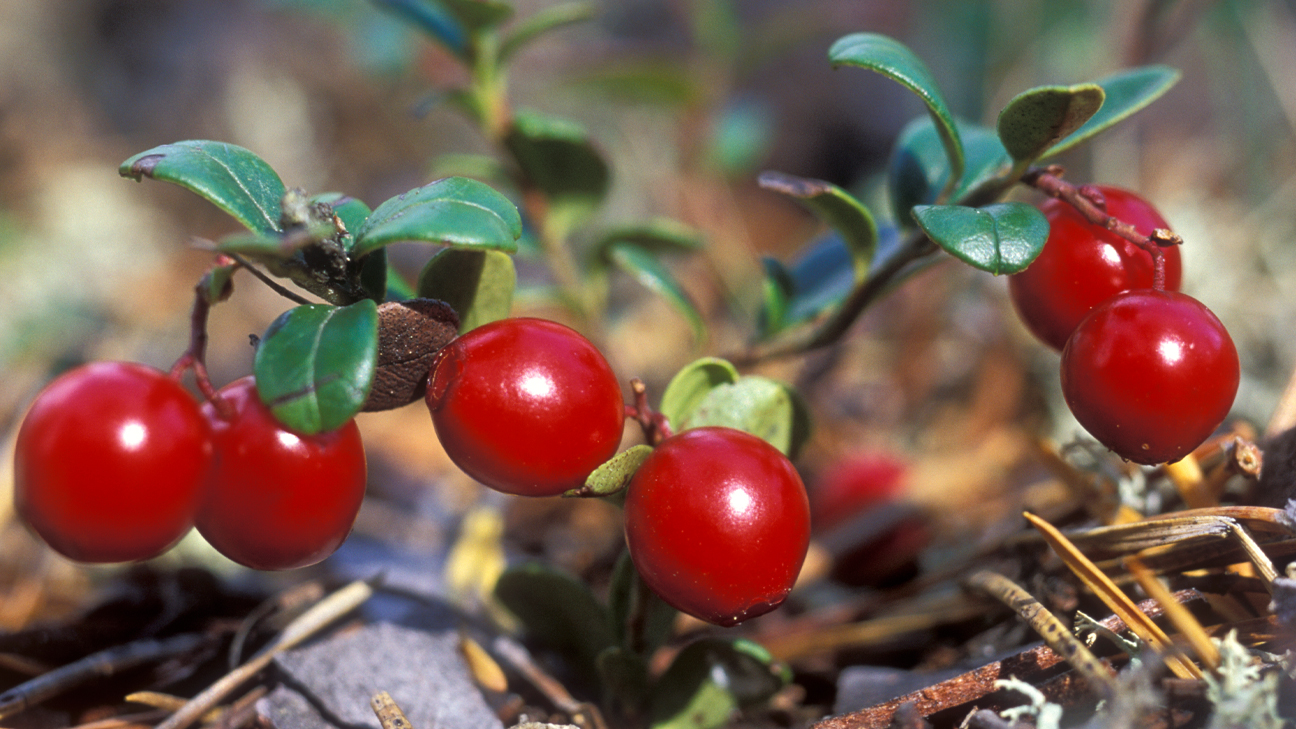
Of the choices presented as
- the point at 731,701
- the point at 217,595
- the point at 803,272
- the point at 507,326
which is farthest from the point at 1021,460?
the point at 217,595

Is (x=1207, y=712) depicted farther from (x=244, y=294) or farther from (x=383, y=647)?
(x=244, y=294)

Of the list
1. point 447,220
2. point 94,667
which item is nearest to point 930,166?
point 447,220

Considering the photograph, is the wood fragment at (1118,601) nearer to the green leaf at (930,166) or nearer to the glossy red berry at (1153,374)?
the glossy red berry at (1153,374)

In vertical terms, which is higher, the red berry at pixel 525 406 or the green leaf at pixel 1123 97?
the green leaf at pixel 1123 97

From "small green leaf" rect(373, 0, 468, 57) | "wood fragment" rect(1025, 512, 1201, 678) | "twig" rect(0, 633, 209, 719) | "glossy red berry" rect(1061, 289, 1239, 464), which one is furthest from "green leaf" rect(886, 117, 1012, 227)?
"twig" rect(0, 633, 209, 719)

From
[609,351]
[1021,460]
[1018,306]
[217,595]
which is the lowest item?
[1021,460]

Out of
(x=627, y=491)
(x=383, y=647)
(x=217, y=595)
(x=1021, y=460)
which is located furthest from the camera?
(x=1021, y=460)

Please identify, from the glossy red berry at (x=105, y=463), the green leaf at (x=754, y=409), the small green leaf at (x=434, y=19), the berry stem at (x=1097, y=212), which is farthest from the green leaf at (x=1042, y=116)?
the small green leaf at (x=434, y=19)

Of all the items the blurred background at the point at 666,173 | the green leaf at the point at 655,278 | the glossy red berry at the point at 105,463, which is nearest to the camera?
the glossy red berry at the point at 105,463
